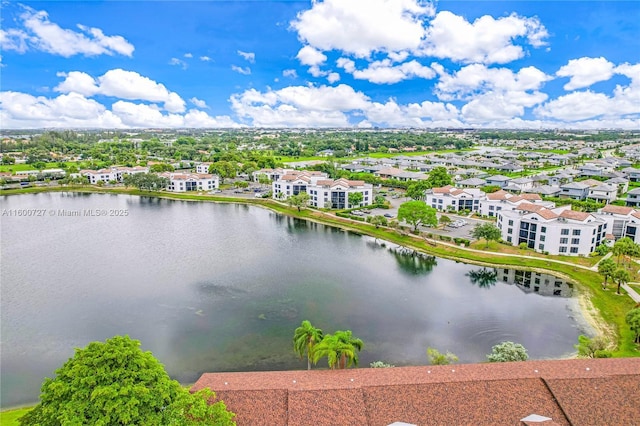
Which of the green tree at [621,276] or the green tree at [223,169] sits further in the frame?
the green tree at [223,169]

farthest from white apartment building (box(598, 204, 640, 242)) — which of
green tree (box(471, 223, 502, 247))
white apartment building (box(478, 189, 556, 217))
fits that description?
green tree (box(471, 223, 502, 247))

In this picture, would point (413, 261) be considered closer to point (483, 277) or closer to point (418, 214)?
point (483, 277)

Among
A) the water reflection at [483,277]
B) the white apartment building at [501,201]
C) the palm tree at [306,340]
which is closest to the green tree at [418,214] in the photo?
the water reflection at [483,277]

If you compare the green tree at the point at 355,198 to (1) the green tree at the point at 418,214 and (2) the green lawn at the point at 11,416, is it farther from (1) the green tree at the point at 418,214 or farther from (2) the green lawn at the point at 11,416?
(2) the green lawn at the point at 11,416

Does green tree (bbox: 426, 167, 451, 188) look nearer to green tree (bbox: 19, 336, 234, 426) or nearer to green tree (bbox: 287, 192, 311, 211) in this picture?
Answer: green tree (bbox: 287, 192, 311, 211)

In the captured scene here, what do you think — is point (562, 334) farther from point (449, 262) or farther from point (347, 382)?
point (347, 382)
